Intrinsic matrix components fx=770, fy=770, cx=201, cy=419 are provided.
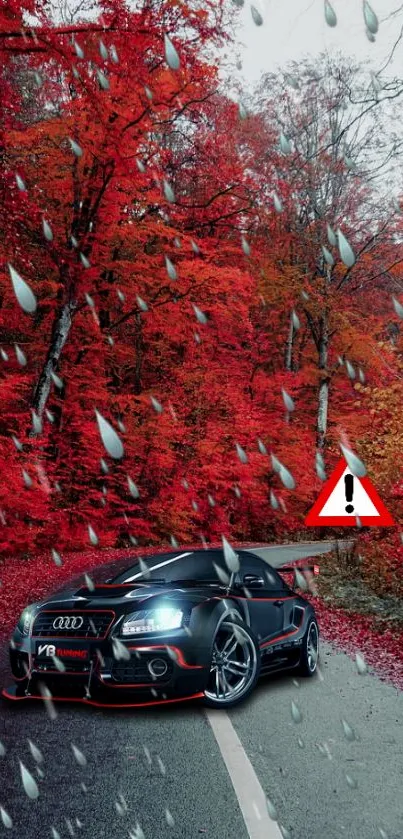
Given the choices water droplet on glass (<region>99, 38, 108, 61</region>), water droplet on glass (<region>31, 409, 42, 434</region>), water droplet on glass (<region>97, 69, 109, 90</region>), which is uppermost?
water droplet on glass (<region>97, 69, 109, 90</region>)

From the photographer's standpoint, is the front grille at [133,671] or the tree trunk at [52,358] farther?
the tree trunk at [52,358]

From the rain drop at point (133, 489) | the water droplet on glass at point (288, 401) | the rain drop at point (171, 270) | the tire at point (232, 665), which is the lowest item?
the rain drop at point (133, 489)

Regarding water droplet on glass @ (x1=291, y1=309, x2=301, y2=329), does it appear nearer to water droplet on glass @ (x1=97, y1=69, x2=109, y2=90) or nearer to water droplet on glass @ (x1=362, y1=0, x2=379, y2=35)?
water droplet on glass @ (x1=97, y1=69, x2=109, y2=90)

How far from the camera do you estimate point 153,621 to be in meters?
5.65

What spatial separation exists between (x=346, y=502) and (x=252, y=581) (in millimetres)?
4305

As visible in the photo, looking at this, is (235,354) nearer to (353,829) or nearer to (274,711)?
(274,711)

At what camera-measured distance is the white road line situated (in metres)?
3.57

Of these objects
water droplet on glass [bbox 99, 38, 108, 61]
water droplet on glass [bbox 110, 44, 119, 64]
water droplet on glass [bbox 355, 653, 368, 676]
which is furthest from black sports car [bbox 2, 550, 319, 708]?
water droplet on glass [bbox 110, 44, 119, 64]

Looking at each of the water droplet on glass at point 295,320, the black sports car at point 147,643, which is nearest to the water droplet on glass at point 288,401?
the water droplet on glass at point 295,320

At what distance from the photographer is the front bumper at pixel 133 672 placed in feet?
18.2

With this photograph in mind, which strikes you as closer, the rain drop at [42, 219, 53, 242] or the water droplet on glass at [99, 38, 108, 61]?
the water droplet on glass at [99, 38, 108, 61]

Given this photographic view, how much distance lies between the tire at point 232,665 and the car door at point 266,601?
0.36 meters

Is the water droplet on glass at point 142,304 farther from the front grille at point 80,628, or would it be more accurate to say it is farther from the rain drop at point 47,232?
the front grille at point 80,628

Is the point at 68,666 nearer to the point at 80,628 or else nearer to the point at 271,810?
the point at 80,628
